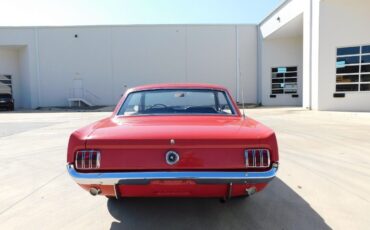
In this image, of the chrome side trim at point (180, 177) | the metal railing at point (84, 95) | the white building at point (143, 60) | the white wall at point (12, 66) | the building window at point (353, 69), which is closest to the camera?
the chrome side trim at point (180, 177)

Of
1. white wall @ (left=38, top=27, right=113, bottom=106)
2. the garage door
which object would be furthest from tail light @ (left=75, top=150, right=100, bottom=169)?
the garage door

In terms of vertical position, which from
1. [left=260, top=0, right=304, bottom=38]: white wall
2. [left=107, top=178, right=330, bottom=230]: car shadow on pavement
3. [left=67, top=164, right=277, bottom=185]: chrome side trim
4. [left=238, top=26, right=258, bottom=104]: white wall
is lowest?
[left=107, top=178, right=330, bottom=230]: car shadow on pavement

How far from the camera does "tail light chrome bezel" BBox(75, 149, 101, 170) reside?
2.68m

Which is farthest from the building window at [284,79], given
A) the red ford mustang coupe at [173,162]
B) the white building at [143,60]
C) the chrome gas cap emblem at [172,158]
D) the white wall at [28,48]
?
the chrome gas cap emblem at [172,158]

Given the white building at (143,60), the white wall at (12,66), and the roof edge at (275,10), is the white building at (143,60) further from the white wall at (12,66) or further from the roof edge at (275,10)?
the roof edge at (275,10)

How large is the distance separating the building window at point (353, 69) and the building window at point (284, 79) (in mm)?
7444

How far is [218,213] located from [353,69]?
46.3ft

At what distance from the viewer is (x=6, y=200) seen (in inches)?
155

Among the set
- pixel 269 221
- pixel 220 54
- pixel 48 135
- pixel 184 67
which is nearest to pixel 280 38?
pixel 220 54

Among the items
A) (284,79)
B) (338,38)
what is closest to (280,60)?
(284,79)

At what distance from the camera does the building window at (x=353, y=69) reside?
14.5m

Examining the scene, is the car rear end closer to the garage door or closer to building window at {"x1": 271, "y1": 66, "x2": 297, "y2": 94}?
building window at {"x1": 271, "y1": 66, "x2": 297, "y2": 94}

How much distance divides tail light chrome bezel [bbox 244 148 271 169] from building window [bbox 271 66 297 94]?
21039 mm

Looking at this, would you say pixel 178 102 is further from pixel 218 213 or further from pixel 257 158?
pixel 257 158
